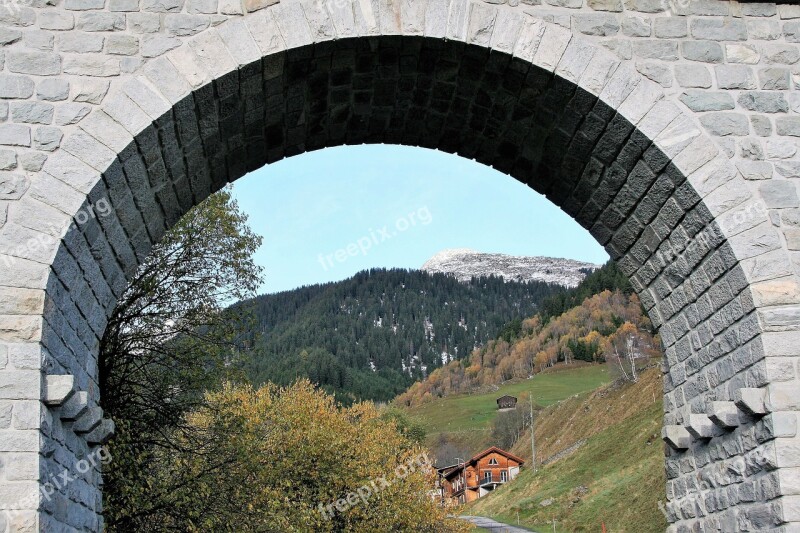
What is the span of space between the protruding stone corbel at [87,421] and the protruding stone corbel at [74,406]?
151 mm

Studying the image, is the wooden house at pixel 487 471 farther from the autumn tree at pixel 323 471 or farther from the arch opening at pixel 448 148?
the arch opening at pixel 448 148

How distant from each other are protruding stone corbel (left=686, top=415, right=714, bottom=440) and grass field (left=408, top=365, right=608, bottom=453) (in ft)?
308

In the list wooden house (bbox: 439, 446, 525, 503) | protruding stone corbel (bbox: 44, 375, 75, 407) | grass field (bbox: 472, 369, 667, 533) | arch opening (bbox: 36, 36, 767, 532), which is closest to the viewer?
protruding stone corbel (bbox: 44, 375, 75, 407)

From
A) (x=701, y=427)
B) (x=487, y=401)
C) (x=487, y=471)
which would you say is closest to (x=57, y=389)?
(x=701, y=427)

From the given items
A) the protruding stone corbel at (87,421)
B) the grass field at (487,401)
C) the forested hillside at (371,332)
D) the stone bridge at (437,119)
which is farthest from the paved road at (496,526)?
the forested hillside at (371,332)

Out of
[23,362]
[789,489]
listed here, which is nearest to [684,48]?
[789,489]

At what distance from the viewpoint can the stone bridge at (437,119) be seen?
5520mm

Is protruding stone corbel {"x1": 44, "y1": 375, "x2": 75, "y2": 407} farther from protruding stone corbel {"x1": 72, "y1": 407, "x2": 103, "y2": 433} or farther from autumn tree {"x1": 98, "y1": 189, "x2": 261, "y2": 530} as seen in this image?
autumn tree {"x1": 98, "y1": 189, "x2": 261, "y2": 530}

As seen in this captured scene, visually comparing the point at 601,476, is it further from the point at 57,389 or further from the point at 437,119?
the point at 57,389

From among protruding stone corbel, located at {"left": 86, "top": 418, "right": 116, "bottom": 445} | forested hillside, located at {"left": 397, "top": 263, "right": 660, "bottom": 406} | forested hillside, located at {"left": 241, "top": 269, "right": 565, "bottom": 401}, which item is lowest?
protruding stone corbel, located at {"left": 86, "top": 418, "right": 116, "bottom": 445}

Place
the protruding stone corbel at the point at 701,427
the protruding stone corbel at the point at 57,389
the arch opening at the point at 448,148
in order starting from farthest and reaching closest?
the protruding stone corbel at the point at 701,427 → the arch opening at the point at 448,148 → the protruding stone corbel at the point at 57,389

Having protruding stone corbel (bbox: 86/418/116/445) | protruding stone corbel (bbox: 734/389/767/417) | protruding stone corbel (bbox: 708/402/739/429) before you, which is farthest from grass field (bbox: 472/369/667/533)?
protruding stone corbel (bbox: 86/418/116/445)

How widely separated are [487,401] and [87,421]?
117m

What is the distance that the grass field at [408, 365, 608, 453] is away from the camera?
106312 millimetres
